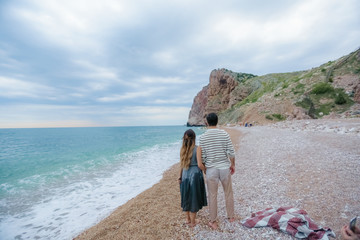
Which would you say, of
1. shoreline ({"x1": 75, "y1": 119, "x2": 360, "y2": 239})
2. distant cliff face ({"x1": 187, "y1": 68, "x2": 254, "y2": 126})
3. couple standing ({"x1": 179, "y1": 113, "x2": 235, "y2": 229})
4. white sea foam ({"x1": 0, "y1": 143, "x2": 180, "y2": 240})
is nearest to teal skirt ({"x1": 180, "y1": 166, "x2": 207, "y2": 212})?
couple standing ({"x1": 179, "y1": 113, "x2": 235, "y2": 229})

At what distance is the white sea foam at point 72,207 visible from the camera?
5547 millimetres

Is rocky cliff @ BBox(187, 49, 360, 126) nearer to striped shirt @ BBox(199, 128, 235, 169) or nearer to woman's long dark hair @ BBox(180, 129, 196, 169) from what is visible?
striped shirt @ BBox(199, 128, 235, 169)

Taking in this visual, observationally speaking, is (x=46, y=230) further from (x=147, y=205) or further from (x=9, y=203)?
(x=9, y=203)

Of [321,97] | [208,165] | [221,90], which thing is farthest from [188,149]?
[221,90]

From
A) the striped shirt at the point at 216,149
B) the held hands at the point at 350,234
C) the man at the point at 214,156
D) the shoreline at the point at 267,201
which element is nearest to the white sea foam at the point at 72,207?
the shoreline at the point at 267,201

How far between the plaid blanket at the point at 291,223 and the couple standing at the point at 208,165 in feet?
2.08

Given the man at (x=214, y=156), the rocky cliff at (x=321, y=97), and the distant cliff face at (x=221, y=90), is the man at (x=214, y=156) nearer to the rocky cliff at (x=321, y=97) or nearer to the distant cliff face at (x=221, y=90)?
the rocky cliff at (x=321, y=97)

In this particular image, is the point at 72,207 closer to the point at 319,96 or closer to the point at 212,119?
the point at 212,119

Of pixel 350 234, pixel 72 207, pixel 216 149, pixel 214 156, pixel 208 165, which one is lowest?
pixel 72 207

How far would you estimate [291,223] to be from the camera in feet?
9.71

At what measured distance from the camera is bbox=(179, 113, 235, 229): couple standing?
133 inches

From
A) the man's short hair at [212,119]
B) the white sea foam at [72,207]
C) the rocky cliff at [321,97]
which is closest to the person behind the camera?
the man's short hair at [212,119]

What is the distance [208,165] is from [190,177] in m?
0.45

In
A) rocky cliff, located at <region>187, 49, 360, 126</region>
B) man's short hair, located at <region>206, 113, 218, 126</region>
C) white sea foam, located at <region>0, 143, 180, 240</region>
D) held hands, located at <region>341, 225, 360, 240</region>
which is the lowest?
white sea foam, located at <region>0, 143, 180, 240</region>
